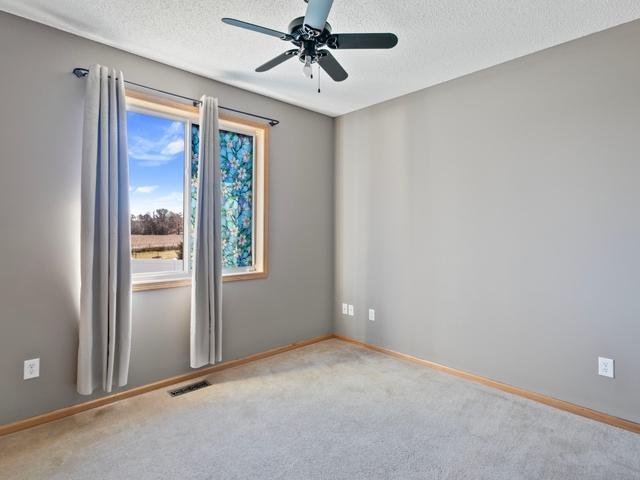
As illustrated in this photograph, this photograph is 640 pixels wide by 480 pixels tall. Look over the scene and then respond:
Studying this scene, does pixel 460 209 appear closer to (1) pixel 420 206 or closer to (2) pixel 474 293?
(1) pixel 420 206

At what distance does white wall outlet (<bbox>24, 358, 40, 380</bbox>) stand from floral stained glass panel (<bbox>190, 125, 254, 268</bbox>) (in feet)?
5.03

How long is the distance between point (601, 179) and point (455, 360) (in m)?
1.77

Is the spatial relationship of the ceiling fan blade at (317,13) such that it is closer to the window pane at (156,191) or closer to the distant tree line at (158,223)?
the window pane at (156,191)

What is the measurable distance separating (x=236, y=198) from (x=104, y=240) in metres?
1.29

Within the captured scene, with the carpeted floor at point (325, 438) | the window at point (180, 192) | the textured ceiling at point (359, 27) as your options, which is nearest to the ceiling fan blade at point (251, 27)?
the textured ceiling at point (359, 27)

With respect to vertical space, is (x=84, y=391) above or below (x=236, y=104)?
below

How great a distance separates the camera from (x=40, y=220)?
234cm

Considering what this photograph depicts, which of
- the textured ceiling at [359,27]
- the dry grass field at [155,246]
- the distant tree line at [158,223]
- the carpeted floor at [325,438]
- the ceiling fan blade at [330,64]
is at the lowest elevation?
the carpeted floor at [325,438]

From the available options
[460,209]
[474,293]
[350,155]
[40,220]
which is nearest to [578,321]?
[474,293]

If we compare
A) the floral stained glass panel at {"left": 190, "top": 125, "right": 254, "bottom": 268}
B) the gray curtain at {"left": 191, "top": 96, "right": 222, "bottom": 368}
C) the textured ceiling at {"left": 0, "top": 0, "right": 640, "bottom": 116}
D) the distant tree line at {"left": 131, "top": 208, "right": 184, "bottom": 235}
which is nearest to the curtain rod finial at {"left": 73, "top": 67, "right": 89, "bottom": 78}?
the textured ceiling at {"left": 0, "top": 0, "right": 640, "bottom": 116}

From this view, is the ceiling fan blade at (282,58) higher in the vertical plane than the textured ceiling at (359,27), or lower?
lower

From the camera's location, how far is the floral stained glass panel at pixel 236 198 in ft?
11.3

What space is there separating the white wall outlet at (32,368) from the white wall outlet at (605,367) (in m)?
3.65

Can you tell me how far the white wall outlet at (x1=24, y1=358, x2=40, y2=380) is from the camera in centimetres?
229
